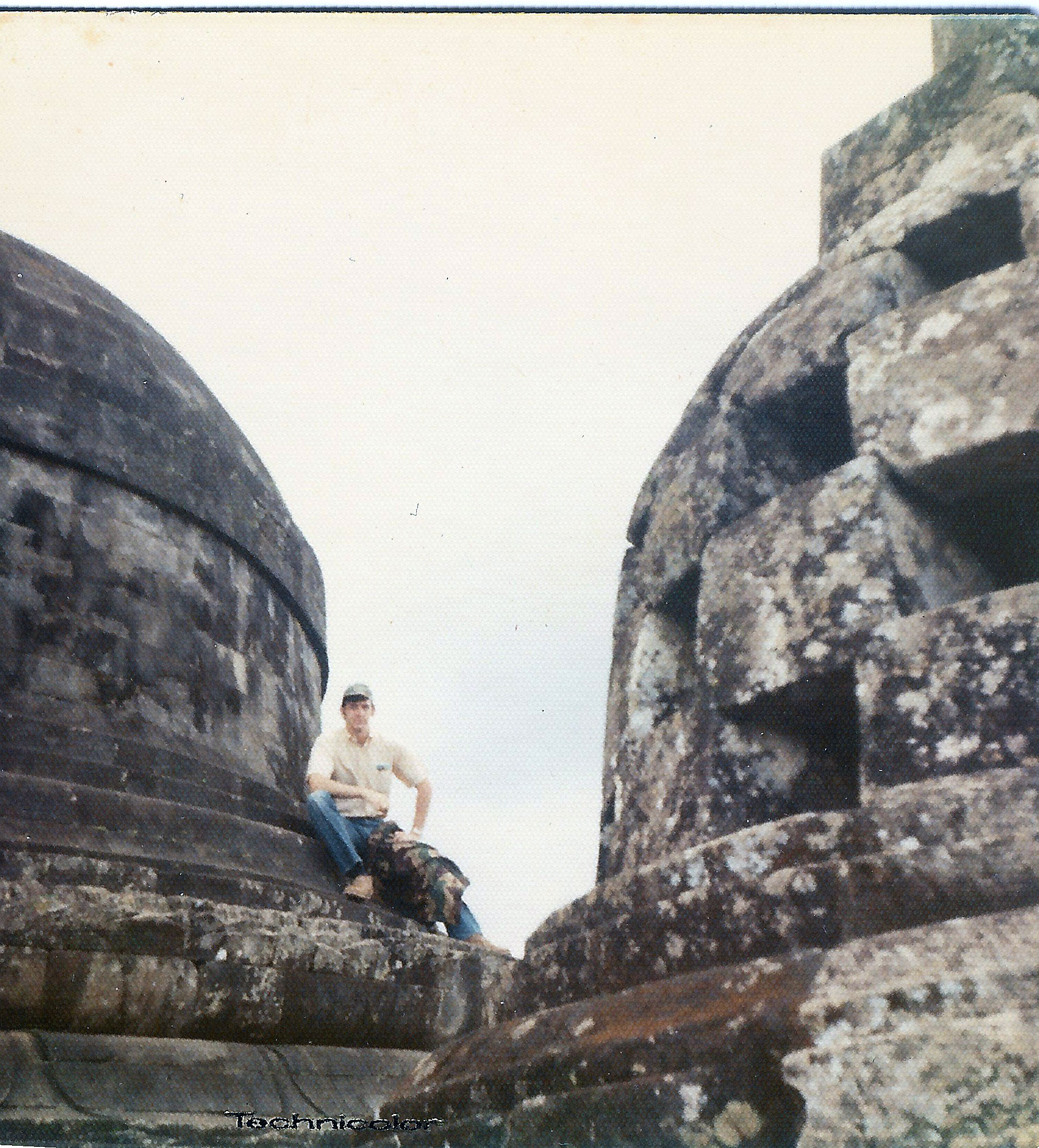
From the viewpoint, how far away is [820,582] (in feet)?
8.54

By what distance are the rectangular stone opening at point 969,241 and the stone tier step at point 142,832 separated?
3.59m

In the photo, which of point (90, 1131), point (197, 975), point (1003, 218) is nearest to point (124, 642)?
point (197, 975)

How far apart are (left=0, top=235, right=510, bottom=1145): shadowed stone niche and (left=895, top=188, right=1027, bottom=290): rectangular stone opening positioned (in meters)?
2.00

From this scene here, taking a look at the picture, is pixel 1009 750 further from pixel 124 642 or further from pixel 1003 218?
pixel 124 642

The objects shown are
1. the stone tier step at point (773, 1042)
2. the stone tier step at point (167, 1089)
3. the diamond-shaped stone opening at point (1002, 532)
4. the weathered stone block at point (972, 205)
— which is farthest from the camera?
the stone tier step at point (167, 1089)

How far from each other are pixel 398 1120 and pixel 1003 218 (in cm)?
240

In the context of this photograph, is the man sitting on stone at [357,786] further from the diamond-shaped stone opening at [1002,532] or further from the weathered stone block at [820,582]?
the diamond-shaped stone opening at [1002,532]

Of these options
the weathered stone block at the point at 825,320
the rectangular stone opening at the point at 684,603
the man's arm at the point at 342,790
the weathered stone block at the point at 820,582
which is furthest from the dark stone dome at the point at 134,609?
the weathered stone block at the point at 825,320

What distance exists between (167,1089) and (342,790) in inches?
83.1

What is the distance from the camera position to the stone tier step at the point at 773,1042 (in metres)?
→ 1.65

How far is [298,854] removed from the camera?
5750 mm

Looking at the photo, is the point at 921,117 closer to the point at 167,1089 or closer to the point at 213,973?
the point at 213,973

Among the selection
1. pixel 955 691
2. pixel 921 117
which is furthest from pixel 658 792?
pixel 921 117

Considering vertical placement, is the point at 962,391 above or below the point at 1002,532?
above
